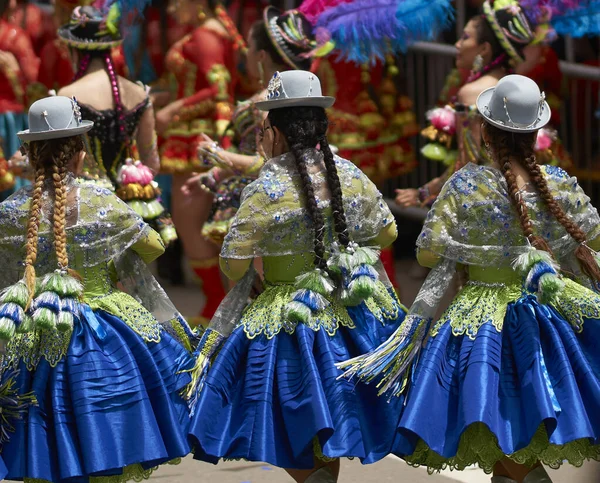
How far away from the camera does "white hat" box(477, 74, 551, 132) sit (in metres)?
4.52

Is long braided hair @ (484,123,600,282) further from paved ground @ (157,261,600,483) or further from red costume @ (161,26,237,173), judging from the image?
red costume @ (161,26,237,173)

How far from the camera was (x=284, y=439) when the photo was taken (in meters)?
4.50

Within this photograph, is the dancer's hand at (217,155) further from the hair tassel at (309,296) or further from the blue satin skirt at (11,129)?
the blue satin skirt at (11,129)

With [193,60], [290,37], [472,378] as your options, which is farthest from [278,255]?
[193,60]

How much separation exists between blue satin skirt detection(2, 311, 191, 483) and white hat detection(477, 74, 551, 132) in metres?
1.47

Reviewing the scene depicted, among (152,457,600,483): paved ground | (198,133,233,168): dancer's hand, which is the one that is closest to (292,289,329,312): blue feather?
(152,457,600,483): paved ground

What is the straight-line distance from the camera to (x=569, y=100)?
8836 millimetres

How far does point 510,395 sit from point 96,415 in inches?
54.7

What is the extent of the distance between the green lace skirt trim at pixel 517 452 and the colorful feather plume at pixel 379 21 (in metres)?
3.63

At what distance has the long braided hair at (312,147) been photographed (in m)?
4.63

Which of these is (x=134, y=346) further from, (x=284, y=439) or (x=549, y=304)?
(x=549, y=304)

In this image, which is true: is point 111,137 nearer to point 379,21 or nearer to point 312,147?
point 379,21

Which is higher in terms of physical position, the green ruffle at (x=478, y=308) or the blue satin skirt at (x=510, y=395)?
the green ruffle at (x=478, y=308)

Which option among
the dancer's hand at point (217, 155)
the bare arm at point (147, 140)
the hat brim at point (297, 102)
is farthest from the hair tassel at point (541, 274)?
the bare arm at point (147, 140)
